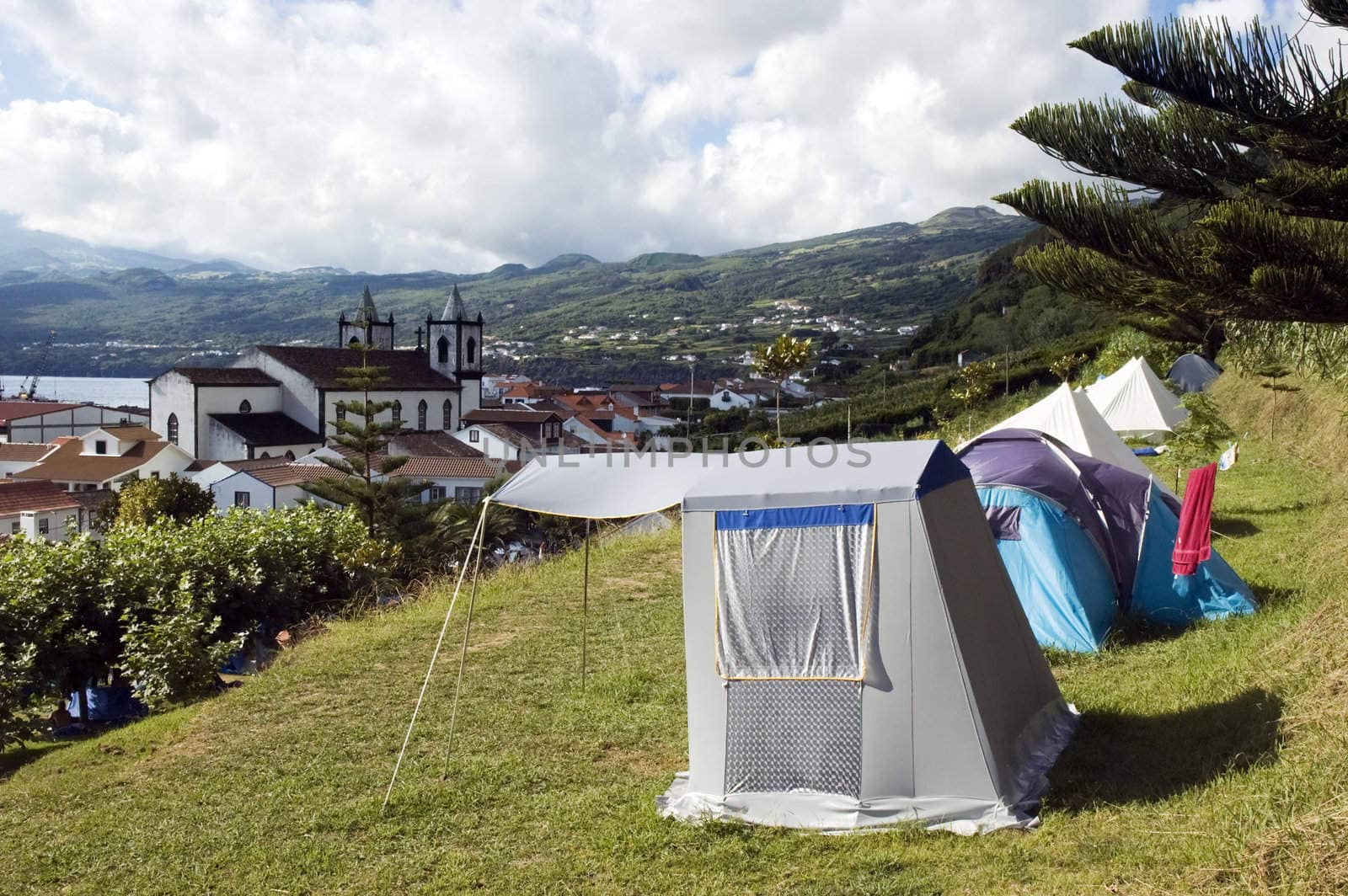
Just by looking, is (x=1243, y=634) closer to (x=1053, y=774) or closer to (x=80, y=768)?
(x=1053, y=774)

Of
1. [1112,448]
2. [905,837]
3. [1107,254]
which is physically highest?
[1107,254]

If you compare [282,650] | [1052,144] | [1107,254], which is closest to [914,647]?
[1107,254]

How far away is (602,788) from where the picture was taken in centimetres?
508

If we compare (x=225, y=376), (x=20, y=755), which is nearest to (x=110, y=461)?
(x=225, y=376)

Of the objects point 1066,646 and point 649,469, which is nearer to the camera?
point 649,469

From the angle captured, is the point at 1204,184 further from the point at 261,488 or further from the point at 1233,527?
the point at 261,488

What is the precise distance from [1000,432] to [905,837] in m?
4.59

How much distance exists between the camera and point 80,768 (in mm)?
6129

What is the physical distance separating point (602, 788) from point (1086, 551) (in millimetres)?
3890

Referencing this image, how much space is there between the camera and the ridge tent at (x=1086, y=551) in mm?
6945

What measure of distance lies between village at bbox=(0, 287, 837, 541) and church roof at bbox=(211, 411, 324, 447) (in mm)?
70

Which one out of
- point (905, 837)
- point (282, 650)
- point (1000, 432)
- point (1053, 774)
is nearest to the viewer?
point (905, 837)

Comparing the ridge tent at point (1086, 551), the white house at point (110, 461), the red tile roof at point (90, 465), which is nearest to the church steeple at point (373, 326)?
the white house at point (110, 461)

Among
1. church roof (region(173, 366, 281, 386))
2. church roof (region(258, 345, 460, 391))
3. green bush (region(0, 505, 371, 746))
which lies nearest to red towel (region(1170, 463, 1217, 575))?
green bush (region(0, 505, 371, 746))
